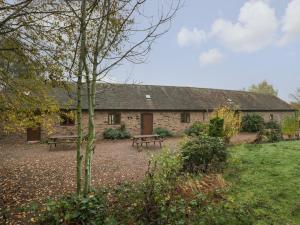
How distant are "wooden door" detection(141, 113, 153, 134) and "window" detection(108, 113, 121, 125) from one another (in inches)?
88.3

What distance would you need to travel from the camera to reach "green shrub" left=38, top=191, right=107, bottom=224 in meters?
4.33

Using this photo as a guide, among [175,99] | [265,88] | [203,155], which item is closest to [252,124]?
[175,99]

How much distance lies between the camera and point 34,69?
630 centimetres

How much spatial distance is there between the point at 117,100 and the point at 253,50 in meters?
11.7

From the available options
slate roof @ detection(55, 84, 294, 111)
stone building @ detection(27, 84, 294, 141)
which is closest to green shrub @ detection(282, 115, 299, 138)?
stone building @ detection(27, 84, 294, 141)

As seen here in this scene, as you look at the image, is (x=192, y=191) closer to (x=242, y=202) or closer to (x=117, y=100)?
(x=242, y=202)

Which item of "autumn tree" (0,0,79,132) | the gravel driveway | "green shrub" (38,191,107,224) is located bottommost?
the gravel driveway

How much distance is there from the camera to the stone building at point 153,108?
20125 mm

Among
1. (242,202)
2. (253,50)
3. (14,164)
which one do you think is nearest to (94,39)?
(242,202)

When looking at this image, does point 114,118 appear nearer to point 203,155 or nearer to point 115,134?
point 115,134

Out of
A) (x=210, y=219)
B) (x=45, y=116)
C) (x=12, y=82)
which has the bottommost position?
(x=210, y=219)

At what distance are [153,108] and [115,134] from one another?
4.40 metres

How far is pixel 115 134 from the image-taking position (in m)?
19.9

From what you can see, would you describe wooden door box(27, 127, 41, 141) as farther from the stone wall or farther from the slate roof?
the slate roof
